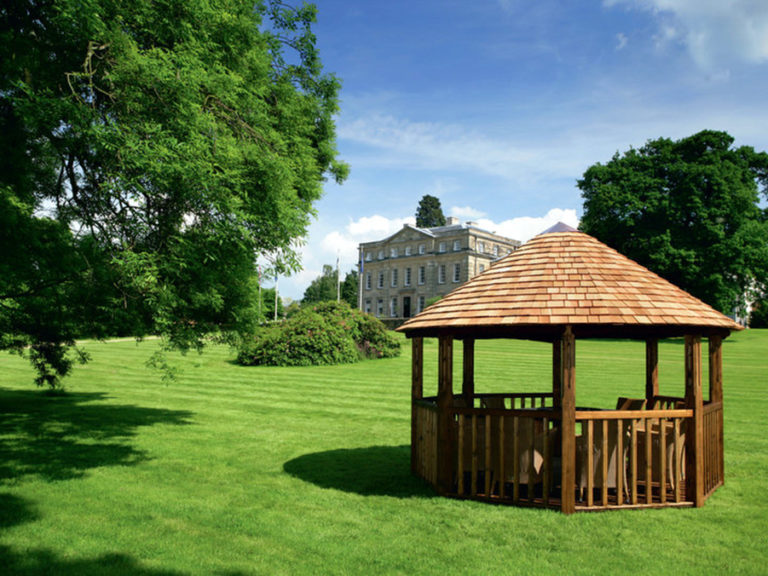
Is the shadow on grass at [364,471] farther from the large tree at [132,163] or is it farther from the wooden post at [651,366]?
the wooden post at [651,366]

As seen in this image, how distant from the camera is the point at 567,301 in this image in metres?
7.74

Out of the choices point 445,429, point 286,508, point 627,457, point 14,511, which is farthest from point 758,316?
point 14,511

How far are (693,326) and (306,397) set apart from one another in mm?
12350

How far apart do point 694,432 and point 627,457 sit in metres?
1.24

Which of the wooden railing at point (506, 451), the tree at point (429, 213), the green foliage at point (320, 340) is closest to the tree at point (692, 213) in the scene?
the green foliage at point (320, 340)

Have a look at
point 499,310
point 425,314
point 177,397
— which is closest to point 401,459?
point 425,314

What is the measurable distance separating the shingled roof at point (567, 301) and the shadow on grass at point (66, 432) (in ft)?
19.4

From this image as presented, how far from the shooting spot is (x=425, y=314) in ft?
30.6

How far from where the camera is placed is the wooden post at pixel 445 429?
8227 mm

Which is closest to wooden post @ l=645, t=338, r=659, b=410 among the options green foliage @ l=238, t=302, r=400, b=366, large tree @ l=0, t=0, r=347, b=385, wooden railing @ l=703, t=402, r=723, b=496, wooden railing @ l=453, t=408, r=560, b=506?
wooden railing @ l=703, t=402, r=723, b=496

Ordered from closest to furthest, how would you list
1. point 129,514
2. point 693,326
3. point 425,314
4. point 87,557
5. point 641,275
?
point 87,557 → point 129,514 → point 693,326 → point 641,275 → point 425,314

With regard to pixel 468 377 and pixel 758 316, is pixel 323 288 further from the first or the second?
pixel 468 377

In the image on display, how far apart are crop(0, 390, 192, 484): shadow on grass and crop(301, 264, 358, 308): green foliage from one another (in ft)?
269

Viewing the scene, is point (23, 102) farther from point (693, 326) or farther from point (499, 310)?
point (693, 326)
